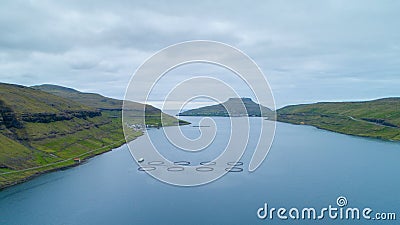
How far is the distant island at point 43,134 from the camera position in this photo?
46812mm

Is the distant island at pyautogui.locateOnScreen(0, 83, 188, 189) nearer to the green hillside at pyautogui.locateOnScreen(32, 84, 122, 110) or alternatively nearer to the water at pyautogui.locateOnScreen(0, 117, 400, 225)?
the water at pyautogui.locateOnScreen(0, 117, 400, 225)

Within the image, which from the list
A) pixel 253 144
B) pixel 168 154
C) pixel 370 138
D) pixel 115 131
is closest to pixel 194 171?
pixel 168 154

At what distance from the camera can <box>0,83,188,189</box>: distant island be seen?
154 ft

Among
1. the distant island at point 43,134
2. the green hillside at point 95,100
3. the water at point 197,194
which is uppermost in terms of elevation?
the green hillside at point 95,100

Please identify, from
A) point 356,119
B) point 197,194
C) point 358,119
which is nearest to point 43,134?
point 197,194

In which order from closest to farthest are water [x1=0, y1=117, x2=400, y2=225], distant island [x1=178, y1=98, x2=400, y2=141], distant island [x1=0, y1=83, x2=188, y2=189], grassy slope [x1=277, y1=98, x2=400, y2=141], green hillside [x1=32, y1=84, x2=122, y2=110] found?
1. water [x1=0, y1=117, x2=400, y2=225]
2. distant island [x1=0, y1=83, x2=188, y2=189]
3. distant island [x1=178, y1=98, x2=400, y2=141]
4. grassy slope [x1=277, y1=98, x2=400, y2=141]
5. green hillside [x1=32, y1=84, x2=122, y2=110]

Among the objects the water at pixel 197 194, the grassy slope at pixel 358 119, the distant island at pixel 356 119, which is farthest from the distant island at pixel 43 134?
the grassy slope at pixel 358 119

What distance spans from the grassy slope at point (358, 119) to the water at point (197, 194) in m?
42.3

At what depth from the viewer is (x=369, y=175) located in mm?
42656

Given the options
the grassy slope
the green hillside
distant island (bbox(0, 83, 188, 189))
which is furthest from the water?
the green hillside

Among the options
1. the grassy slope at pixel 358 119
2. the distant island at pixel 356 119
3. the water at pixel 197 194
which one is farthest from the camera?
the grassy slope at pixel 358 119

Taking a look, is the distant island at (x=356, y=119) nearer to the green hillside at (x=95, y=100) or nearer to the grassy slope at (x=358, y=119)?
the grassy slope at (x=358, y=119)

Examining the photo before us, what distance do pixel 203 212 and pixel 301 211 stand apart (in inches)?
330

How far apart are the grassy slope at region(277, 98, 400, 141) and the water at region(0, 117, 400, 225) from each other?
139 ft
